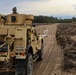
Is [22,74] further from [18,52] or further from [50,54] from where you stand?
[50,54]

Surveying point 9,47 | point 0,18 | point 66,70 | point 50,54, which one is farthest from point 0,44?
point 50,54

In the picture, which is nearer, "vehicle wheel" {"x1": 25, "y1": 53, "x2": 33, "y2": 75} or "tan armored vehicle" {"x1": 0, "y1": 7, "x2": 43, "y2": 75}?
"tan armored vehicle" {"x1": 0, "y1": 7, "x2": 43, "y2": 75}

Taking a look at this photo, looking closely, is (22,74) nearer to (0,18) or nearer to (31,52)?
(31,52)

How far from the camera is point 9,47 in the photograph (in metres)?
11.7

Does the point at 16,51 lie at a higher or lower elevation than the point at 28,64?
higher

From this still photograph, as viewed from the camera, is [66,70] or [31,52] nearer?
[31,52]

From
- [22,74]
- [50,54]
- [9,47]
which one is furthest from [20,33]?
[50,54]

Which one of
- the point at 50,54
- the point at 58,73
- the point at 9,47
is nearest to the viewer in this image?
the point at 9,47

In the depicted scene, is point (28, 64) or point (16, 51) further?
point (28, 64)

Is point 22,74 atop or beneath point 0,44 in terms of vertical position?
beneath

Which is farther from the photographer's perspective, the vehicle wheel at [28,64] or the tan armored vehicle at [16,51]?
the vehicle wheel at [28,64]

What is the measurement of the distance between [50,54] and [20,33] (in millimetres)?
8920

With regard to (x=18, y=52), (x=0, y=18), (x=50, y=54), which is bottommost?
(x=50, y=54)

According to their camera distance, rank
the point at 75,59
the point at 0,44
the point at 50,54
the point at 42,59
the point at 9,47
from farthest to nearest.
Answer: the point at 50,54 < the point at 42,59 < the point at 75,59 < the point at 0,44 < the point at 9,47
